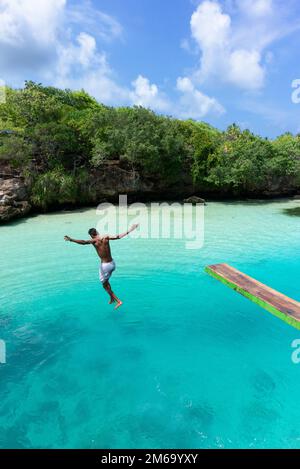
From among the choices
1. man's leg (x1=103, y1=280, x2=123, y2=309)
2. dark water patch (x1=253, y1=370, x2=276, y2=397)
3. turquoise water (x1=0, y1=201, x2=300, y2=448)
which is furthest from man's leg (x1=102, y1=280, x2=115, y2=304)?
dark water patch (x1=253, y1=370, x2=276, y2=397)

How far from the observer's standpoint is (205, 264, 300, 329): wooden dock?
7.08 meters

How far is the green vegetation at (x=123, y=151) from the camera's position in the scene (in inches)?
810

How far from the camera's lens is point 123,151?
22.6 metres

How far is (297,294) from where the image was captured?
28.1 ft

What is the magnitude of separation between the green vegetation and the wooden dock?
13.7 metres

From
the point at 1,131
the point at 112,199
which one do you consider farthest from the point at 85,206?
the point at 1,131

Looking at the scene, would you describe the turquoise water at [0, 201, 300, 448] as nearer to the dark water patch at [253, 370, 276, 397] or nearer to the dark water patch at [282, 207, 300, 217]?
the dark water patch at [253, 370, 276, 397]

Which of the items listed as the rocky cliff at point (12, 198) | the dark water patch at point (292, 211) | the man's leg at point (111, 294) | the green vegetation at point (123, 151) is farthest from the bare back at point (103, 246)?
the dark water patch at point (292, 211)

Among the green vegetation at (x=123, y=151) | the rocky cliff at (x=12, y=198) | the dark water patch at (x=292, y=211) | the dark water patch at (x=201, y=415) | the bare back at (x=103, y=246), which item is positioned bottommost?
the dark water patch at (x=201, y=415)

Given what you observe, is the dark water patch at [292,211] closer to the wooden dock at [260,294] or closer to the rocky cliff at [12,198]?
the wooden dock at [260,294]

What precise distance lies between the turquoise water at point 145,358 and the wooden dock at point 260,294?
227 mm

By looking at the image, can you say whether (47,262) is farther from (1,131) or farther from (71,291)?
(1,131)

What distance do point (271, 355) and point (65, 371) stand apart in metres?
3.68

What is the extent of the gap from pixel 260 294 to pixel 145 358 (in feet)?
11.7
